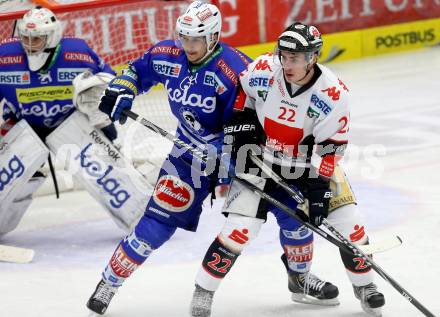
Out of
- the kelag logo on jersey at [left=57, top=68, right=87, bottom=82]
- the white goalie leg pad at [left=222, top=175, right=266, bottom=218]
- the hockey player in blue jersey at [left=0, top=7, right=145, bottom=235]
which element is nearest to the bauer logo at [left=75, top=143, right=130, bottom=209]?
the hockey player in blue jersey at [left=0, top=7, right=145, bottom=235]

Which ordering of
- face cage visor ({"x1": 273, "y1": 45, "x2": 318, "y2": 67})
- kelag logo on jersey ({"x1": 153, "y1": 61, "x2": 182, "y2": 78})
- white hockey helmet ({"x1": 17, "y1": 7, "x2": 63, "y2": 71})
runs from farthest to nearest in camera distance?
1. white hockey helmet ({"x1": 17, "y1": 7, "x2": 63, "y2": 71})
2. kelag logo on jersey ({"x1": 153, "y1": 61, "x2": 182, "y2": 78})
3. face cage visor ({"x1": 273, "y1": 45, "x2": 318, "y2": 67})

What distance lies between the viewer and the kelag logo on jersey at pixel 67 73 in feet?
18.6

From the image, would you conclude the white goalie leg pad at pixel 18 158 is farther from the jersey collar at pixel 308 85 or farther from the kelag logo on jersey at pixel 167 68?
the jersey collar at pixel 308 85

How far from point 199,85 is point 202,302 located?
0.87m

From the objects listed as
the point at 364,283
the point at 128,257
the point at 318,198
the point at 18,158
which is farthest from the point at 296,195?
the point at 18,158

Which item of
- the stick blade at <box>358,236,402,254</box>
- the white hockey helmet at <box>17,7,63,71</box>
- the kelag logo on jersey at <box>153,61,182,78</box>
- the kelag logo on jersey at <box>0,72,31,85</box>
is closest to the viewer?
the stick blade at <box>358,236,402,254</box>

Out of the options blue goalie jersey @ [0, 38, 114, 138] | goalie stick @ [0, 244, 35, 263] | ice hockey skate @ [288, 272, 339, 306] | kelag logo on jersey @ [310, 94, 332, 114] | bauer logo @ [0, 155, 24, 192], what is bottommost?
goalie stick @ [0, 244, 35, 263]

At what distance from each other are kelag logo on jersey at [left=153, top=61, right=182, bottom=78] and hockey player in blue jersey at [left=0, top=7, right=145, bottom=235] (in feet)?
3.27

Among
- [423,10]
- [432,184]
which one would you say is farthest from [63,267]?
[423,10]

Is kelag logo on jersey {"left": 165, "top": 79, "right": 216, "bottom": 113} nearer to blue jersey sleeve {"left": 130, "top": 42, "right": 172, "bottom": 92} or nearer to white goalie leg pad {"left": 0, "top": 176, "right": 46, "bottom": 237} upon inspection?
blue jersey sleeve {"left": 130, "top": 42, "right": 172, "bottom": 92}

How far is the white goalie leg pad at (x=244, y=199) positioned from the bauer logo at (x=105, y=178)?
148cm

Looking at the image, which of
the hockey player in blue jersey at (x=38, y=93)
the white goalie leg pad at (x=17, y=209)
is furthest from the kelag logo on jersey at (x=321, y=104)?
the white goalie leg pad at (x=17, y=209)

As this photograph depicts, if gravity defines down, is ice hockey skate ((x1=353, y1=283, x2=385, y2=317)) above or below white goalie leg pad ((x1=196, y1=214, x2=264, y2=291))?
below

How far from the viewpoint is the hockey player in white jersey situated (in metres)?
4.12
